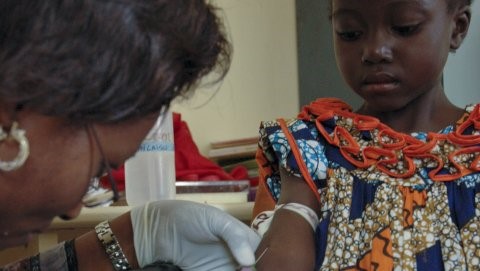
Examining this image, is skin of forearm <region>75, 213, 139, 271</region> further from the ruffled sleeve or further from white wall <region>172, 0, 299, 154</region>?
white wall <region>172, 0, 299, 154</region>

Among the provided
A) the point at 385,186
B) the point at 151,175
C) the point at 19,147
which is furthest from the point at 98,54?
the point at 151,175

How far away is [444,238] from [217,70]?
0.49 meters

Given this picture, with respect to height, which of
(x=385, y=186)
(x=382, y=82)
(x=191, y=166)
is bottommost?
(x=191, y=166)

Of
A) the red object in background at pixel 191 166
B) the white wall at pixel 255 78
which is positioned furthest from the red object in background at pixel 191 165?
the white wall at pixel 255 78

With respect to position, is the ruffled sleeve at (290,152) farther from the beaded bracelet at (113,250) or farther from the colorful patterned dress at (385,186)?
the beaded bracelet at (113,250)

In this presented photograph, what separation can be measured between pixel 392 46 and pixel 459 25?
0.58 feet

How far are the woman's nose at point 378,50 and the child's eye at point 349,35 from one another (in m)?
0.03

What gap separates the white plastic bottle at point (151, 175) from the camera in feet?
4.77

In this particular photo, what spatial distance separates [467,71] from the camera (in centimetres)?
178

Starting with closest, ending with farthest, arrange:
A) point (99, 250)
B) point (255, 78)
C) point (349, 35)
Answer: point (99, 250) → point (349, 35) → point (255, 78)

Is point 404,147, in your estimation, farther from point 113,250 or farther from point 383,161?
point 113,250

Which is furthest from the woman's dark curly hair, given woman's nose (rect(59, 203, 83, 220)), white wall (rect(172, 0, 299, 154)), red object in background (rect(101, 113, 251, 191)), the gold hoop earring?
white wall (rect(172, 0, 299, 154))

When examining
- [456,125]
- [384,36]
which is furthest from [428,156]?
[384,36]

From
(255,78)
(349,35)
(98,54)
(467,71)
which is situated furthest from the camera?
(255,78)
